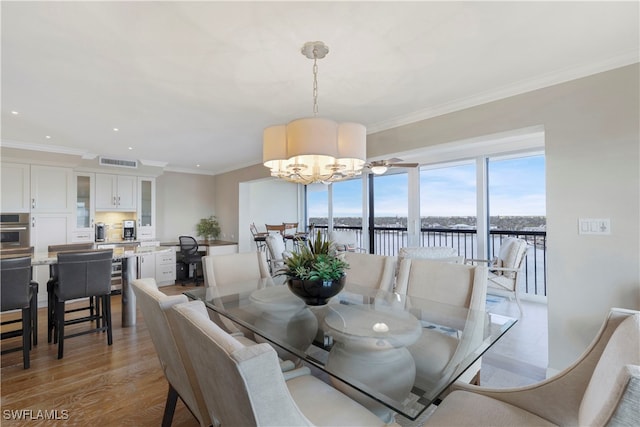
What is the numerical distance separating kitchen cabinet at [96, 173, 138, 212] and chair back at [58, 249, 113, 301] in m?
3.05

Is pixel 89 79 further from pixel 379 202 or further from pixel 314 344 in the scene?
pixel 379 202

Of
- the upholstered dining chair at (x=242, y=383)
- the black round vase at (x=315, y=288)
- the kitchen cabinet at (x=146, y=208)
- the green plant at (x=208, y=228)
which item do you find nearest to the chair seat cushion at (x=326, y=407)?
the upholstered dining chair at (x=242, y=383)

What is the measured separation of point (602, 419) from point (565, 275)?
2.13m

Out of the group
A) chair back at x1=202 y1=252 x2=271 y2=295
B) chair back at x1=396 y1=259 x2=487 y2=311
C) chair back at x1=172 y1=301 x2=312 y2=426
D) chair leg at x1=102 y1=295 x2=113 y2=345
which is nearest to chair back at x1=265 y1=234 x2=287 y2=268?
chair back at x1=202 y1=252 x2=271 y2=295

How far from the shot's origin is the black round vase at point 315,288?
1.96 m

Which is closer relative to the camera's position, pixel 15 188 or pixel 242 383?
pixel 242 383

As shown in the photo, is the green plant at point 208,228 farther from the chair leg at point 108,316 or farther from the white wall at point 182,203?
the chair leg at point 108,316

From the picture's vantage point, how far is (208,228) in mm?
7043

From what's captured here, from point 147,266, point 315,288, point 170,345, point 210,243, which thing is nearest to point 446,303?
point 315,288

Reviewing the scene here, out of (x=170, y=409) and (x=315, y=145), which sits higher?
(x=315, y=145)

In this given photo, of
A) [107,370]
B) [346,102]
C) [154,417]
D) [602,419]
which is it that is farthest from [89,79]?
[602,419]

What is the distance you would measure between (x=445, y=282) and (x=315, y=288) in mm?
1025

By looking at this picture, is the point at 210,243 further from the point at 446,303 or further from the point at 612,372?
the point at 612,372

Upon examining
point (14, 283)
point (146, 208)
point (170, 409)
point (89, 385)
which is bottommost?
point (89, 385)
